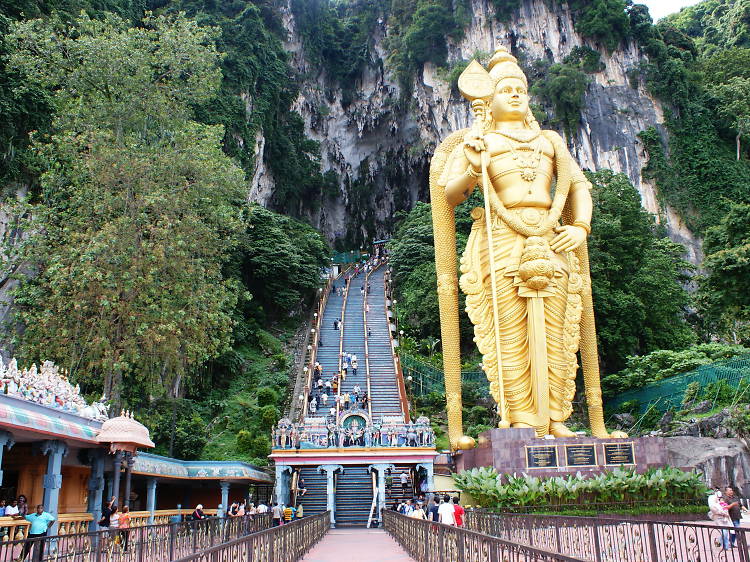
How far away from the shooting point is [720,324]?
74.4 ft

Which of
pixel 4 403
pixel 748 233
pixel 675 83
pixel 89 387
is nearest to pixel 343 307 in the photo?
pixel 89 387

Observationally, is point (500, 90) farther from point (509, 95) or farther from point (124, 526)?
point (124, 526)

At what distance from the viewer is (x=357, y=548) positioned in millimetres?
9438

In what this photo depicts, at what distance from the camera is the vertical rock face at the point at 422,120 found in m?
31.9

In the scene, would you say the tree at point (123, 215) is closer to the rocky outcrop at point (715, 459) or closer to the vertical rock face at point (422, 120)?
the rocky outcrop at point (715, 459)

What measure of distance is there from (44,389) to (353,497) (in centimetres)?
838

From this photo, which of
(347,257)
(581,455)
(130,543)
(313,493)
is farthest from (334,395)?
(347,257)

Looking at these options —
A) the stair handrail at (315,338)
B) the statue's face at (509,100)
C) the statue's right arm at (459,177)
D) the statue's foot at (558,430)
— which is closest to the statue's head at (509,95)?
the statue's face at (509,100)

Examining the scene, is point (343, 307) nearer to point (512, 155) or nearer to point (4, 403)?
point (512, 155)

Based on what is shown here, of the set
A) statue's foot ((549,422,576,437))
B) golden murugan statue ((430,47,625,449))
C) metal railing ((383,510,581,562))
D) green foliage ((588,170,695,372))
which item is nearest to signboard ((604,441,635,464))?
golden murugan statue ((430,47,625,449))

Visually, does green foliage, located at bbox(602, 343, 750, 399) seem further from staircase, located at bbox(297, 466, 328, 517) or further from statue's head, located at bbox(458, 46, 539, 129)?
statue's head, located at bbox(458, 46, 539, 129)

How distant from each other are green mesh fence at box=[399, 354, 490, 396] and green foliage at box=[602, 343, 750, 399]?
4.56 meters

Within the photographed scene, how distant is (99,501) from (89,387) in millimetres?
7331

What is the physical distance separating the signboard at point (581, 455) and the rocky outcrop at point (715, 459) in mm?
1378
